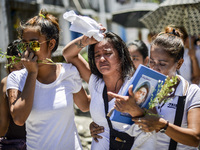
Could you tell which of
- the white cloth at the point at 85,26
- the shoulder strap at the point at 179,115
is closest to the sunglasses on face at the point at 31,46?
the white cloth at the point at 85,26

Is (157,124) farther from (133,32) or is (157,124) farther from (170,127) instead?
(133,32)

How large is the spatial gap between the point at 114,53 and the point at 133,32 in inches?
966

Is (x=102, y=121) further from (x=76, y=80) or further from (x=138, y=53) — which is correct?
(x=138, y=53)

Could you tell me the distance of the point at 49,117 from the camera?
2.11 meters

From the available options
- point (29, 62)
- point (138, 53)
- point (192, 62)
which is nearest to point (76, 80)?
point (29, 62)

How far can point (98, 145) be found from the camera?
2109 mm

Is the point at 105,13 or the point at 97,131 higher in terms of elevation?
the point at 105,13

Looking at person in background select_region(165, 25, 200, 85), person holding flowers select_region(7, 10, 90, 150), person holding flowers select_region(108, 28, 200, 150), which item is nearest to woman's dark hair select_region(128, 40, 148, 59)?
person in background select_region(165, 25, 200, 85)

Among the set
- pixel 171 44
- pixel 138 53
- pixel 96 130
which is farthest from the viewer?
pixel 138 53

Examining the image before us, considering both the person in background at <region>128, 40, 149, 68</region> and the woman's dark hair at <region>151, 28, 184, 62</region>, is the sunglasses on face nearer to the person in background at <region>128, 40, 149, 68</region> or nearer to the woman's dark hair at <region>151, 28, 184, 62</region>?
the woman's dark hair at <region>151, 28, 184, 62</region>

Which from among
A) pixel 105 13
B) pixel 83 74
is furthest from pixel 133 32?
pixel 83 74

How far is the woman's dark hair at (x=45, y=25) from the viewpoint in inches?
86.8

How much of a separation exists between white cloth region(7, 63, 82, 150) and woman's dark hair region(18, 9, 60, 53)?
40 cm

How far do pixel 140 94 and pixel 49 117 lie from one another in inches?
35.7
